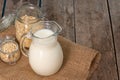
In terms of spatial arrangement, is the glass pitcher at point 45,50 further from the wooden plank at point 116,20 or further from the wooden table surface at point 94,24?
the wooden plank at point 116,20

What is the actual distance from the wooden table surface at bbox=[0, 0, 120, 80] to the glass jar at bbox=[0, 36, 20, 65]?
0.57 m

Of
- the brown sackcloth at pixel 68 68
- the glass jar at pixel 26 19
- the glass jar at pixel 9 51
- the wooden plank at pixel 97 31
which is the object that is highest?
the glass jar at pixel 26 19

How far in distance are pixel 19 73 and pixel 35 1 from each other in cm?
94

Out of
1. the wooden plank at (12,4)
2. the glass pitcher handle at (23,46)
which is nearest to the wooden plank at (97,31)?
the wooden plank at (12,4)

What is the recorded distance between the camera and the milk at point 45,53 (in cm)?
76

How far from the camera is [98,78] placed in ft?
4.32

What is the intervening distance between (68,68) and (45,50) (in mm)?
118

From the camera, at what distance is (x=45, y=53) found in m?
0.78

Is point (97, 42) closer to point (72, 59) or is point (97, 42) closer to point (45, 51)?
point (72, 59)

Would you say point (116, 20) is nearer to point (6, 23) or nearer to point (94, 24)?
point (94, 24)

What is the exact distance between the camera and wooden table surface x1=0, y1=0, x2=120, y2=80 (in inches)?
54.6

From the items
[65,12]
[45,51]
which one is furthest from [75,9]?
[45,51]

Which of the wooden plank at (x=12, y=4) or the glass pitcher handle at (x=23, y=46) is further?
the wooden plank at (x=12, y=4)

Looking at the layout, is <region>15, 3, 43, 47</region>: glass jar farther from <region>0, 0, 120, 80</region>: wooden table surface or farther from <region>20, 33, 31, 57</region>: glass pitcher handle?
<region>0, 0, 120, 80</region>: wooden table surface
